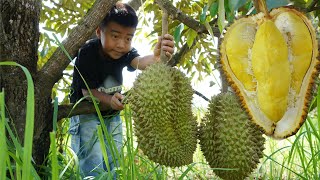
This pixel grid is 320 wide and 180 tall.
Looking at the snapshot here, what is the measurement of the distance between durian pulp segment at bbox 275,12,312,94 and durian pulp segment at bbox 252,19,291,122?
0.05 feet

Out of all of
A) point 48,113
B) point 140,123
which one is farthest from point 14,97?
point 140,123

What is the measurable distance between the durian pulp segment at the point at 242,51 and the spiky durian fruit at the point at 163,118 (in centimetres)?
22

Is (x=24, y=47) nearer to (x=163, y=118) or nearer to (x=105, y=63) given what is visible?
(x=163, y=118)

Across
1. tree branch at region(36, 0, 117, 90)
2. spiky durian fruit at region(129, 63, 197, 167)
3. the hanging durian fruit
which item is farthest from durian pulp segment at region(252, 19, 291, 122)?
tree branch at region(36, 0, 117, 90)

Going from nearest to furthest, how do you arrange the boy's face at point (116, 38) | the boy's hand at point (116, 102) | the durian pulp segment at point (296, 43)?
1. the durian pulp segment at point (296, 43)
2. the boy's hand at point (116, 102)
3. the boy's face at point (116, 38)

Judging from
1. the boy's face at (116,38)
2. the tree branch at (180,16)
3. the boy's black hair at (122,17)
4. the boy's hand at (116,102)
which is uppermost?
the boy's black hair at (122,17)

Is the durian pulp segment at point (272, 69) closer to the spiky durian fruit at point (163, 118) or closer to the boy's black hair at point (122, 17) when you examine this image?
the spiky durian fruit at point (163, 118)

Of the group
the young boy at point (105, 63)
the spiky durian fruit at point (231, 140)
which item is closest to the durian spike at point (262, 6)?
the spiky durian fruit at point (231, 140)

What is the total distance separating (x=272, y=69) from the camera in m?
0.97

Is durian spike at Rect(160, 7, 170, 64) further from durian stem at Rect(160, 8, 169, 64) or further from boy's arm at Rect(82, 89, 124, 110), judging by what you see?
boy's arm at Rect(82, 89, 124, 110)

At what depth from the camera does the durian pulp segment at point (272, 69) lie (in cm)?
97

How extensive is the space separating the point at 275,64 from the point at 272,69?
0.01 metres

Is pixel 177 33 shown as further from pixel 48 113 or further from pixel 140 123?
pixel 48 113

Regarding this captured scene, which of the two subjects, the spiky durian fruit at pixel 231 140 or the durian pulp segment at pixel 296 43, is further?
the spiky durian fruit at pixel 231 140
